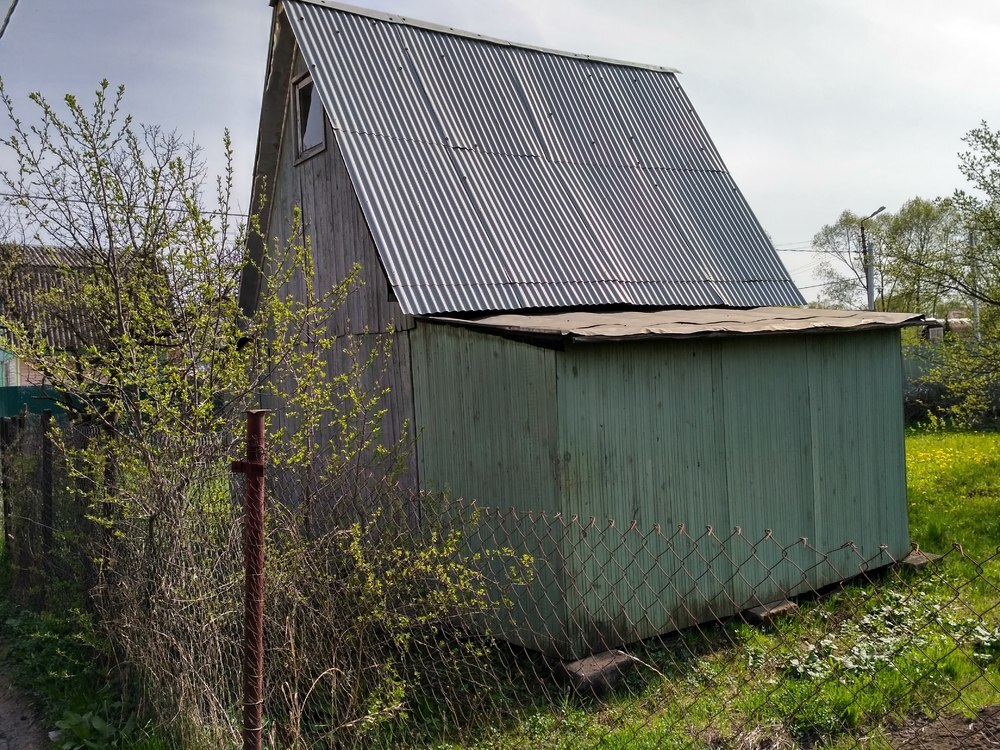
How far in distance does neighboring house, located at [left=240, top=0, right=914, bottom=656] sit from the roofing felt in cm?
4

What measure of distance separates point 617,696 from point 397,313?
3.79 metres

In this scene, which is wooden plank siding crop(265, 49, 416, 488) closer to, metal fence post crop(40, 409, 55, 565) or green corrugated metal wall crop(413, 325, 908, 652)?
green corrugated metal wall crop(413, 325, 908, 652)

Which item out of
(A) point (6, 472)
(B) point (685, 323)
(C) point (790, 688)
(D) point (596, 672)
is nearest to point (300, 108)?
(A) point (6, 472)

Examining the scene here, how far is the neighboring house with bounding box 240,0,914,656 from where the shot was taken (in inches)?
242

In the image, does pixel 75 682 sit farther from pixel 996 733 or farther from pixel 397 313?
pixel 996 733

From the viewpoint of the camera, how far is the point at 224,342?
475 cm

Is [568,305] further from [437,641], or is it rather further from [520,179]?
[437,641]

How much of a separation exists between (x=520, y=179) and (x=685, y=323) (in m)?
3.06

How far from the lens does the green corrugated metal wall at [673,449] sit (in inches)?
235

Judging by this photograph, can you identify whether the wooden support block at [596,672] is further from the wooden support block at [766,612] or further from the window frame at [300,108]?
the window frame at [300,108]

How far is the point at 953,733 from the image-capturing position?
431 centimetres

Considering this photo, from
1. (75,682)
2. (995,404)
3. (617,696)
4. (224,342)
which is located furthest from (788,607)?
(995,404)

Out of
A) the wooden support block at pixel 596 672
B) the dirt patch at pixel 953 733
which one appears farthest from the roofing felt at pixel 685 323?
the dirt patch at pixel 953 733

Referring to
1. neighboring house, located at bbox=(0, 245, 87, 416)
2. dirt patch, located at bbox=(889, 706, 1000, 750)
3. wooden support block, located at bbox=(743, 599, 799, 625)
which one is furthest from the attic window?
dirt patch, located at bbox=(889, 706, 1000, 750)
